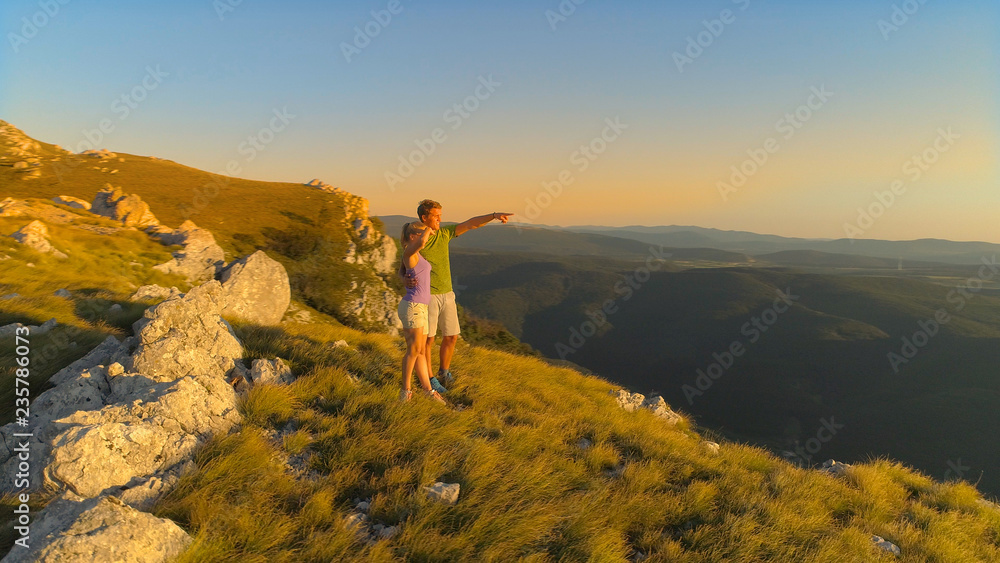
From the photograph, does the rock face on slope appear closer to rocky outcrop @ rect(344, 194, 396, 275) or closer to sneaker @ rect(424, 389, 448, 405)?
sneaker @ rect(424, 389, 448, 405)

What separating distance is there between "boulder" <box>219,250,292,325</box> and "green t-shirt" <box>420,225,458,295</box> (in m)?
15.5

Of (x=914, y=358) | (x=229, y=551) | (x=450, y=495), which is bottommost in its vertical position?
(x=229, y=551)

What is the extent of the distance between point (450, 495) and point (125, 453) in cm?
301

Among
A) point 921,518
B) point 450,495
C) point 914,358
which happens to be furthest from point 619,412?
point 914,358

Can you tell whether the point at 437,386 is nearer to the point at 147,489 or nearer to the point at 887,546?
the point at 147,489

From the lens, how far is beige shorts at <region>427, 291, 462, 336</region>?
21.9 ft

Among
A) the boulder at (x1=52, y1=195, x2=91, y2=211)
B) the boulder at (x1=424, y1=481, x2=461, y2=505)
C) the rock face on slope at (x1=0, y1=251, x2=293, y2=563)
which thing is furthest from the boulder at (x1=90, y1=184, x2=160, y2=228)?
the boulder at (x1=424, y1=481, x2=461, y2=505)

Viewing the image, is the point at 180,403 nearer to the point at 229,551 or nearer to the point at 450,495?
the point at 229,551

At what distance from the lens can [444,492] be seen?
4.27 metres

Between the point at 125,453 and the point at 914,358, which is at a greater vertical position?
the point at 914,358

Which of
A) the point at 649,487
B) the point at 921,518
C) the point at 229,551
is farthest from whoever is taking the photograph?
the point at 921,518

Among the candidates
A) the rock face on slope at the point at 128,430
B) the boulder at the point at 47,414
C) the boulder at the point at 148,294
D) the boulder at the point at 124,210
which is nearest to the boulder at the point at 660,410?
the rock face on slope at the point at 128,430

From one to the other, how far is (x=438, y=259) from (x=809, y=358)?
497ft

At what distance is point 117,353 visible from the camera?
18.7ft
